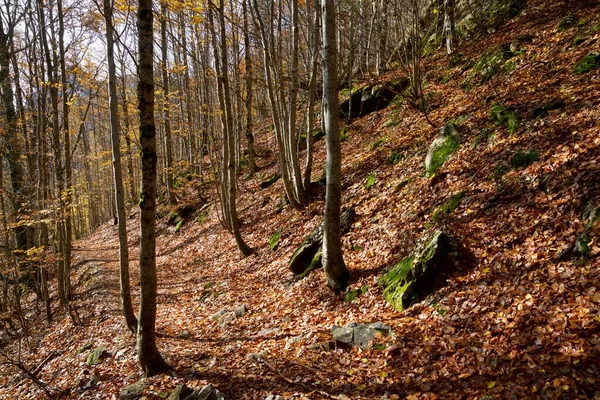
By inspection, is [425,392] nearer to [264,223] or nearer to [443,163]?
[443,163]

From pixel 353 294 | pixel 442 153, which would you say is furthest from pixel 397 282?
pixel 442 153

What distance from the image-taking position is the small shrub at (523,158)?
19.9 feet

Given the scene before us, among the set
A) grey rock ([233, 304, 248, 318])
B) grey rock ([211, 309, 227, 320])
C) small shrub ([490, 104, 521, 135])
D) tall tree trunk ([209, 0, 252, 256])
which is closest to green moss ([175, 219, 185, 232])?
tall tree trunk ([209, 0, 252, 256])

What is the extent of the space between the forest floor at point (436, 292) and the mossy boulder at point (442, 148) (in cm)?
19

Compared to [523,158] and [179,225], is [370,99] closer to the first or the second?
[523,158]

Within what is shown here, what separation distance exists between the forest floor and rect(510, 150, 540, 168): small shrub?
0.09 m

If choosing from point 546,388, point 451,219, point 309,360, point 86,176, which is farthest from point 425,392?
point 86,176

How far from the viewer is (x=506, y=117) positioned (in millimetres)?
7434

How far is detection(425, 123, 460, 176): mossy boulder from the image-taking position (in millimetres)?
→ 7700

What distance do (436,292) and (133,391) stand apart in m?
4.50

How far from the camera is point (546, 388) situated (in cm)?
332

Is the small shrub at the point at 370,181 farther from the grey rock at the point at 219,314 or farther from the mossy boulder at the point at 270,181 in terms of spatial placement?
the mossy boulder at the point at 270,181

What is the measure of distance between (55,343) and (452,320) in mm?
8962

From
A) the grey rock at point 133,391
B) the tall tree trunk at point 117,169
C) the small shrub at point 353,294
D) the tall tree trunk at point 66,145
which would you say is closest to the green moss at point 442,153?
the small shrub at point 353,294
